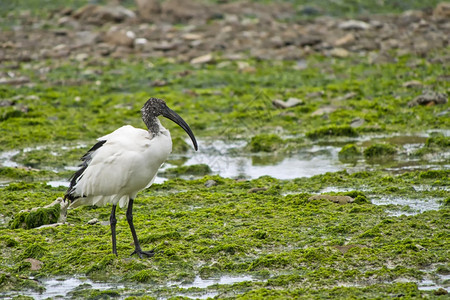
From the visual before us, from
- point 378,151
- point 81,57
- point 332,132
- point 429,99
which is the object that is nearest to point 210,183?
point 378,151

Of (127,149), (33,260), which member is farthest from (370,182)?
(33,260)

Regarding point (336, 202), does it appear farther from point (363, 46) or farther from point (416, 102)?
point (363, 46)

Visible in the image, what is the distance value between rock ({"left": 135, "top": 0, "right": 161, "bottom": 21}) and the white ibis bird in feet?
66.1

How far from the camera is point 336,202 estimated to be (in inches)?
388

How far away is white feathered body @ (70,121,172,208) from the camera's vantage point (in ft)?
26.1

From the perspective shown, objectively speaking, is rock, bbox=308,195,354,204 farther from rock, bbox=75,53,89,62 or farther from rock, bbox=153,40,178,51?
rock, bbox=153,40,178,51

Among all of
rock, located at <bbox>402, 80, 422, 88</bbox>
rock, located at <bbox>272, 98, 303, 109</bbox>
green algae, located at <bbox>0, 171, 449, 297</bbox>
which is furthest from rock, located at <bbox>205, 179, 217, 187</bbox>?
rock, located at <bbox>402, 80, 422, 88</bbox>

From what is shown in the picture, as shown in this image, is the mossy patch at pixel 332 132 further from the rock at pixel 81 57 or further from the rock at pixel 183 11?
the rock at pixel 183 11

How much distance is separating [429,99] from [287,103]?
333cm

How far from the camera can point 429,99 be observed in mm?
16094

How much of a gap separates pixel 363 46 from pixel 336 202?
14.4 m

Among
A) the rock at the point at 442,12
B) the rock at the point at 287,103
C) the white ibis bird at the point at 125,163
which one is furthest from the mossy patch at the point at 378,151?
the rock at the point at 442,12

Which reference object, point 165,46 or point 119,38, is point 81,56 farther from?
point 165,46

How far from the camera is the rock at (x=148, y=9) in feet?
92.0
